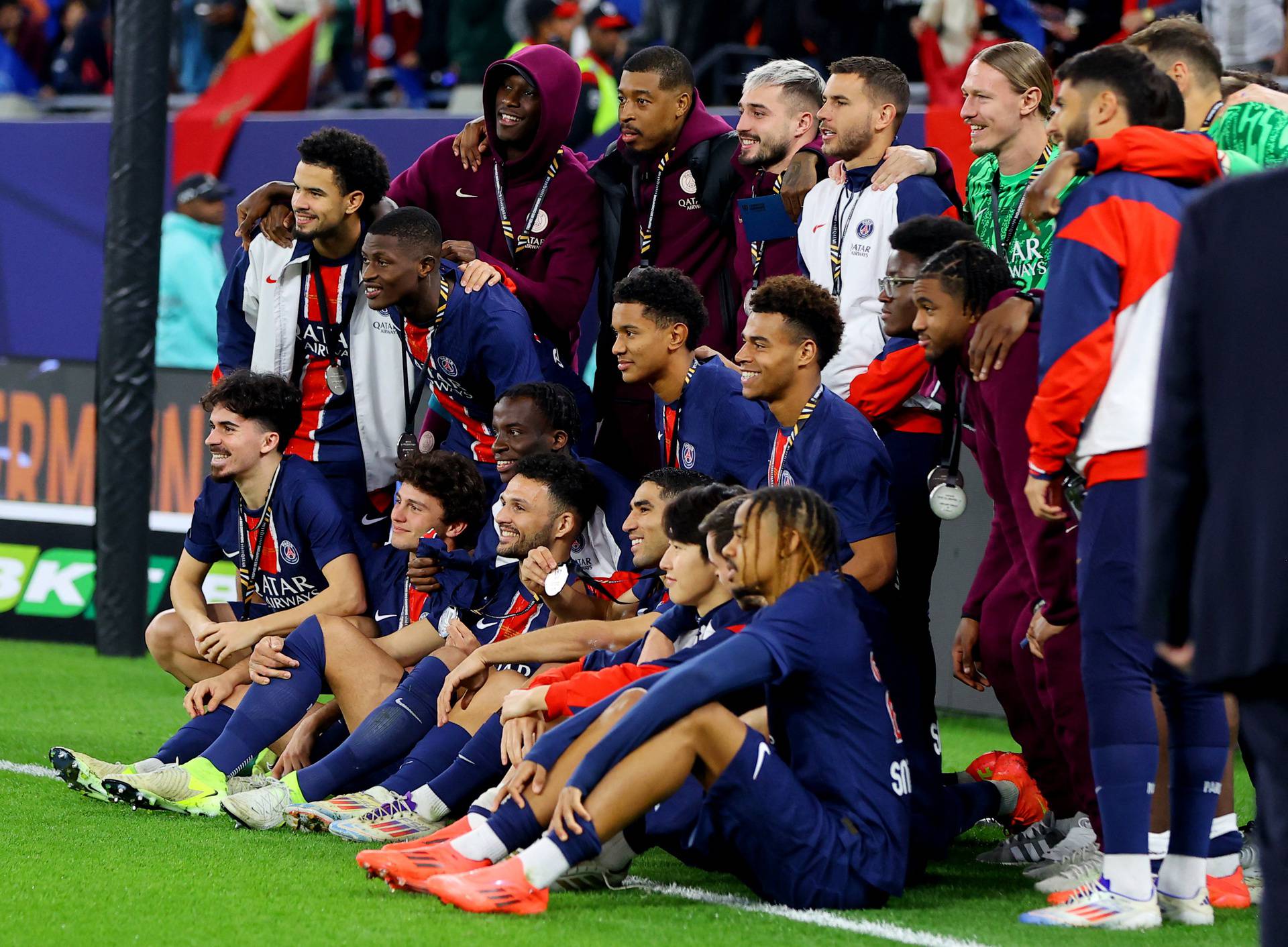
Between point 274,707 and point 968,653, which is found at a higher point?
point 968,653

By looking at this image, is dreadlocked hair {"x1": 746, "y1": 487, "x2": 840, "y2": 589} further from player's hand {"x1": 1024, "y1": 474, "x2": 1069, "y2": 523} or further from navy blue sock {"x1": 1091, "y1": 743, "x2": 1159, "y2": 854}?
navy blue sock {"x1": 1091, "y1": 743, "x2": 1159, "y2": 854}

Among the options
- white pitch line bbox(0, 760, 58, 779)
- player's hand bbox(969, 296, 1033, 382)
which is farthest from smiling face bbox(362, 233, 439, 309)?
player's hand bbox(969, 296, 1033, 382)

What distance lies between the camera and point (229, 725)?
571 cm

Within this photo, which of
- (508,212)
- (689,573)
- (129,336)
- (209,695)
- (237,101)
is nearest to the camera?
(689,573)

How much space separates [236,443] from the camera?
20.1ft

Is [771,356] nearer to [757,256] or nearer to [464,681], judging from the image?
[757,256]

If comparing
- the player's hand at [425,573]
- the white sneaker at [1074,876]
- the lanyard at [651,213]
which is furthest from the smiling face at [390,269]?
the white sneaker at [1074,876]

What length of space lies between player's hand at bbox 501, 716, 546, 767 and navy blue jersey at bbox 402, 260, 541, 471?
1.66 metres

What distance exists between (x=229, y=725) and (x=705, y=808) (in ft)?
7.23

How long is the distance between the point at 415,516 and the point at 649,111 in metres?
1.66

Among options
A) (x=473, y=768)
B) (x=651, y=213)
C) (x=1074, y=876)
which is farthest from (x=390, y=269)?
(x=1074, y=876)

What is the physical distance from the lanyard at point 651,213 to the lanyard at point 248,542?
1.51 metres

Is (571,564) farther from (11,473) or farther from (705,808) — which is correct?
(11,473)

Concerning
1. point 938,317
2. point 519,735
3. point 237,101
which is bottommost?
point 519,735
